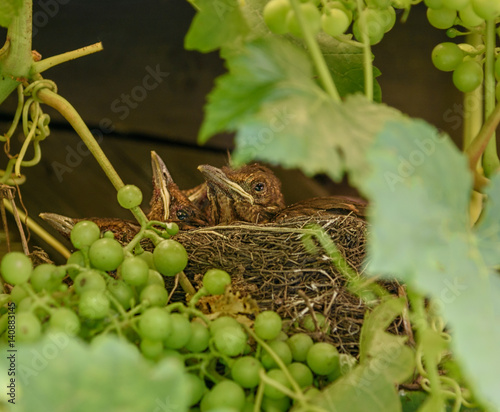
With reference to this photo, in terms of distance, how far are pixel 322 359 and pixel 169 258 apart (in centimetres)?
15

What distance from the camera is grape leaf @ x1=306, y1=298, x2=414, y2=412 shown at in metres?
0.37

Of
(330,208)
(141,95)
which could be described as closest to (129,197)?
(330,208)

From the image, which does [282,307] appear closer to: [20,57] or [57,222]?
[20,57]

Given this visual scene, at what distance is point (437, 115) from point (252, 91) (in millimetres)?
1304

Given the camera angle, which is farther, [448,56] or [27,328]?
[448,56]

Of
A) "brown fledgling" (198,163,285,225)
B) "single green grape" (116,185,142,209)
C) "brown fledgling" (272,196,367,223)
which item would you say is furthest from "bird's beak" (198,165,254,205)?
"single green grape" (116,185,142,209)

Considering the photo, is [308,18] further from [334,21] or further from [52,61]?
[52,61]

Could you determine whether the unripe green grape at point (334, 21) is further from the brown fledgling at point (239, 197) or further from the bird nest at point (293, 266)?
the brown fledgling at point (239, 197)

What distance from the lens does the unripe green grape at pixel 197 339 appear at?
16.3 inches

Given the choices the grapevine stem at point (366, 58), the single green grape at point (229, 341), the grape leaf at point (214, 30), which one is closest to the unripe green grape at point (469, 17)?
the grapevine stem at point (366, 58)

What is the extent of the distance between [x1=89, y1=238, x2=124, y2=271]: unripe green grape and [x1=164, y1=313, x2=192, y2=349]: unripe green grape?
70 mm

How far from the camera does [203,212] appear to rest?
119 centimetres

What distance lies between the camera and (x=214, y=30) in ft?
1.26

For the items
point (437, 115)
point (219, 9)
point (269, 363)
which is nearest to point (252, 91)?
point (219, 9)
